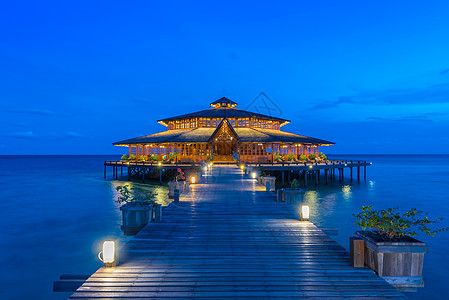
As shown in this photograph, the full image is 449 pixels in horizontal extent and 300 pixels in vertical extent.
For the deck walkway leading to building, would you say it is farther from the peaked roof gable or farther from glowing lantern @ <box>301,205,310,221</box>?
the peaked roof gable

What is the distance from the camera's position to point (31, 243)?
17.0 metres

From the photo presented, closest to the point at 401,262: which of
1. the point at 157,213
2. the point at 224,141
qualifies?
the point at 157,213

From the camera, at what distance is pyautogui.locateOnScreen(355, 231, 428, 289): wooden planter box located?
6.31 m

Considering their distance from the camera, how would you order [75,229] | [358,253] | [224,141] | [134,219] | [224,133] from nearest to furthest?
[358,253] < [134,219] < [75,229] < [224,133] < [224,141]

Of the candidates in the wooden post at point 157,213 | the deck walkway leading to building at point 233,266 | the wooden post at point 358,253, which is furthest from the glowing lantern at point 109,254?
the wooden post at point 358,253

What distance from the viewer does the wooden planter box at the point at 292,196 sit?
14.7 meters

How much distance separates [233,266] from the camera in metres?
6.80

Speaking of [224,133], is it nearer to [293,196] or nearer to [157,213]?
[293,196]

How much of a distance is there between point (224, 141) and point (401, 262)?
132 ft

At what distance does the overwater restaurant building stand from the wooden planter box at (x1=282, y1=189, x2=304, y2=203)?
2815 centimetres

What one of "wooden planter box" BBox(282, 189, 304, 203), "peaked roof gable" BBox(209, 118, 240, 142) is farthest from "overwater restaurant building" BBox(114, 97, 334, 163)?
"wooden planter box" BBox(282, 189, 304, 203)

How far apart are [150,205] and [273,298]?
6.49 metres

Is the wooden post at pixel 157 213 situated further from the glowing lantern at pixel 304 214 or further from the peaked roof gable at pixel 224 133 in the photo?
the peaked roof gable at pixel 224 133

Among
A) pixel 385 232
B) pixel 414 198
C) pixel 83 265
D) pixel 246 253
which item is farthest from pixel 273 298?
pixel 414 198
